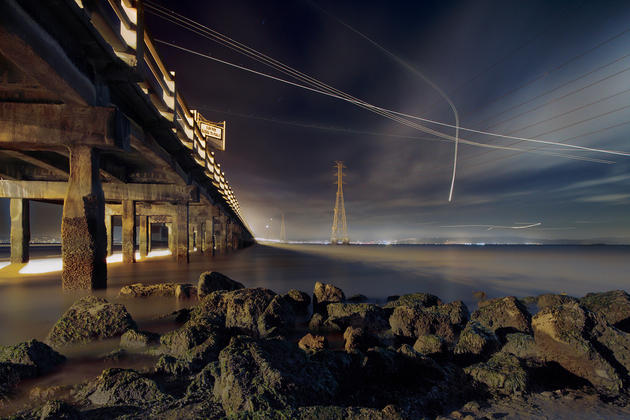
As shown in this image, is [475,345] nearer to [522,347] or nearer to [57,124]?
[522,347]

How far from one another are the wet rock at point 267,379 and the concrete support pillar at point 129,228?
1852 cm

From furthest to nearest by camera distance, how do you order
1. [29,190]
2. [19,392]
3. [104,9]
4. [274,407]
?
[29,190] → [104,9] → [19,392] → [274,407]

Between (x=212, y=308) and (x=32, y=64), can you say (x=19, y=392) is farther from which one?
(x=32, y=64)

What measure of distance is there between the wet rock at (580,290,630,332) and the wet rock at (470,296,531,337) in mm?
1353

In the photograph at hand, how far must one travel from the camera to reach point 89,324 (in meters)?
4.71

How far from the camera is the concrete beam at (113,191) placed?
1470 cm

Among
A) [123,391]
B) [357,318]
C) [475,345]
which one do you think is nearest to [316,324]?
[357,318]

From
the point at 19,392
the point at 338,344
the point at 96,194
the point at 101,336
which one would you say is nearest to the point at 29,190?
the point at 96,194

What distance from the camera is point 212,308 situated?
5863 mm

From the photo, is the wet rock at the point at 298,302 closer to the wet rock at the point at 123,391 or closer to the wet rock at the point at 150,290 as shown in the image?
the wet rock at the point at 150,290

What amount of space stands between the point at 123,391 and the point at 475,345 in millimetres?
4549

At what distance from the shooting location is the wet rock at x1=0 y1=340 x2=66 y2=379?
10.9ft

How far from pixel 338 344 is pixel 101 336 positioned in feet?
12.7

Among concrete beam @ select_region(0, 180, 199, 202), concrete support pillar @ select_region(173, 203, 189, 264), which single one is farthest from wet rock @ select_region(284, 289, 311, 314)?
concrete support pillar @ select_region(173, 203, 189, 264)
